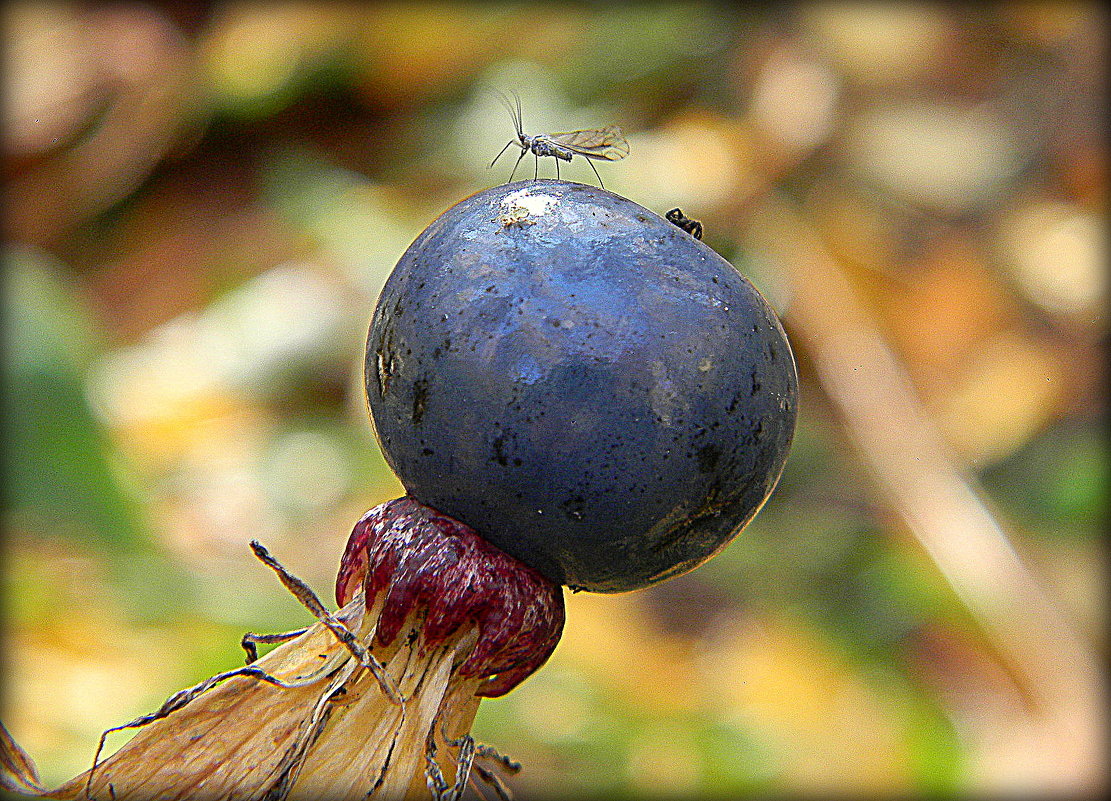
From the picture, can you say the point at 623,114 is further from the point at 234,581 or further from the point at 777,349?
the point at 777,349

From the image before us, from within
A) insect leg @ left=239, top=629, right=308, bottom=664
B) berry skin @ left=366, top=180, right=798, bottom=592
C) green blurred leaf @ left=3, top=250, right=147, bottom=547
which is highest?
berry skin @ left=366, top=180, right=798, bottom=592

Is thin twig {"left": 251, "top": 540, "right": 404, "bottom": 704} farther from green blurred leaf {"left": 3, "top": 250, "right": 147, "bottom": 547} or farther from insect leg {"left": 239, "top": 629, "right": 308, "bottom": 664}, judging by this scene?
green blurred leaf {"left": 3, "top": 250, "right": 147, "bottom": 547}

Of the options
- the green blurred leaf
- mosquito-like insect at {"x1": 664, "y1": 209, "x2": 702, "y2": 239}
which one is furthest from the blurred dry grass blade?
the green blurred leaf

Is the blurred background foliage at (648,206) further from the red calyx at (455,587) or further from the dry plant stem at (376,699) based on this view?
the red calyx at (455,587)

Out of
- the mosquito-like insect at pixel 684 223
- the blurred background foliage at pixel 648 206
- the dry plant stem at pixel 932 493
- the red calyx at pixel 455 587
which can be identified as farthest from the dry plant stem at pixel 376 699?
the dry plant stem at pixel 932 493

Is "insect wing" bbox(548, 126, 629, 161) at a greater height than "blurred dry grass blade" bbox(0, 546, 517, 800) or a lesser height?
greater

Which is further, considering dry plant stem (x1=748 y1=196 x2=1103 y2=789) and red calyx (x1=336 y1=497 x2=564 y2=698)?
dry plant stem (x1=748 y1=196 x2=1103 y2=789)
